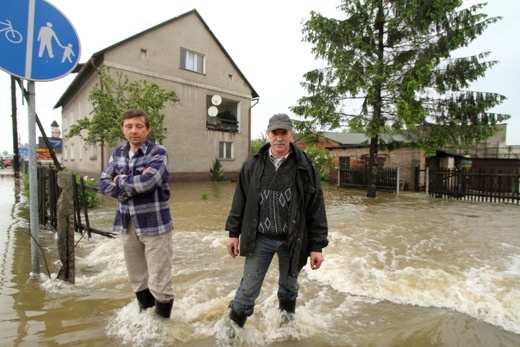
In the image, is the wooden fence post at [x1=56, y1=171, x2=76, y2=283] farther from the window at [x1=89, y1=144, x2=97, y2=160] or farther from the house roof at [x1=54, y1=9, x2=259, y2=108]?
the window at [x1=89, y1=144, x2=97, y2=160]

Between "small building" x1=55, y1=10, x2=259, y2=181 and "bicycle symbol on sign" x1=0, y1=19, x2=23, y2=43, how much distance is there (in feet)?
49.6

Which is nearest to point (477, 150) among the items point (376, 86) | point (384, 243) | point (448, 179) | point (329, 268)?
point (448, 179)

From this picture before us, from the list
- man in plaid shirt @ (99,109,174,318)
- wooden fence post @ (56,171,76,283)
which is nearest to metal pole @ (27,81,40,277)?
wooden fence post @ (56,171,76,283)

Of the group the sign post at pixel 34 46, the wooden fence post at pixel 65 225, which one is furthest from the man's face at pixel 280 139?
the wooden fence post at pixel 65 225

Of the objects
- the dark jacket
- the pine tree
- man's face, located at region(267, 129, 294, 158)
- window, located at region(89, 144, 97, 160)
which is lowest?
the dark jacket

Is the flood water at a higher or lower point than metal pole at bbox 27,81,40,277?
lower

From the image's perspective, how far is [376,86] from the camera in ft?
39.9

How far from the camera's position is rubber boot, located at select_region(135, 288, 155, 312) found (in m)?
2.76

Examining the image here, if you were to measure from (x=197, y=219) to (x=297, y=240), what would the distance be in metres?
6.18

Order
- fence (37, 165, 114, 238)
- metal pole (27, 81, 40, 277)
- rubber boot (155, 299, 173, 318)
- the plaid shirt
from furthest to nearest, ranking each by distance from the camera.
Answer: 1. fence (37, 165, 114, 238)
2. metal pole (27, 81, 40, 277)
3. rubber boot (155, 299, 173, 318)
4. the plaid shirt

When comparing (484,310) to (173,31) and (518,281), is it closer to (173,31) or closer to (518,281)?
(518,281)

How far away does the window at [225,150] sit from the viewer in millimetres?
22547

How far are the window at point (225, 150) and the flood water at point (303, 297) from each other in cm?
1600

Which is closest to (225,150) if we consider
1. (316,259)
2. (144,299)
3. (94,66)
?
(94,66)
